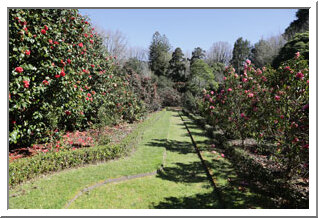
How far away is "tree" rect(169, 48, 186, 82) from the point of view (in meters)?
31.5

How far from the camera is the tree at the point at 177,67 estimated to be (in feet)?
104

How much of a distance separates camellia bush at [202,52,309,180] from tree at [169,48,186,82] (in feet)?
82.9

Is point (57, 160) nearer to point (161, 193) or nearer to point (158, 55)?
point (161, 193)

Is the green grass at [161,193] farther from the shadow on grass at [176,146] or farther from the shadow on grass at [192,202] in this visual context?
the shadow on grass at [176,146]

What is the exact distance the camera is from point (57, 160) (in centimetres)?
399

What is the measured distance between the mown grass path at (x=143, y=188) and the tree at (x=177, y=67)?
27507 mm

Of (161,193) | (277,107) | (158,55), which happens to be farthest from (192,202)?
(158,55)

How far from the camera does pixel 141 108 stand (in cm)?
1205

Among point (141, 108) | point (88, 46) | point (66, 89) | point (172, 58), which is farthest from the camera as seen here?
point (172, 58)

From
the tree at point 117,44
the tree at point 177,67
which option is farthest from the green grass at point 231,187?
the tree at point 177,67

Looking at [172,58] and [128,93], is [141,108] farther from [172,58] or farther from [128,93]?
[172,58]
